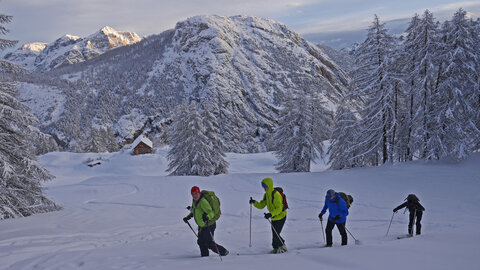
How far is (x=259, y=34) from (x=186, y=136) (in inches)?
6834

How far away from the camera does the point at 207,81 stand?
141750 mm

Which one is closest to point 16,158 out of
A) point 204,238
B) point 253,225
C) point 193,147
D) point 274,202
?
point 204,238

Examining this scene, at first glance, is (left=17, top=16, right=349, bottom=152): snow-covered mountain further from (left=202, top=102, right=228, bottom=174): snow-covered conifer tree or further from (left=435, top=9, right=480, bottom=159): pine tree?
(left=435, top=9, right=480, bottom=159): pine tree

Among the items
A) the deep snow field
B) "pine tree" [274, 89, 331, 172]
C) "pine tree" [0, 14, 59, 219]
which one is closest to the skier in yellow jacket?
the deep snow field

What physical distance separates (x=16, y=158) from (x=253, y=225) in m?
10.5

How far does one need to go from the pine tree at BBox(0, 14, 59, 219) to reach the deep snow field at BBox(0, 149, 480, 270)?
0.77 metres

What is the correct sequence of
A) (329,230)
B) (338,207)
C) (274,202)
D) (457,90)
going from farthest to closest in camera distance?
(457,90) → (329,230) → (338,207) → (274,202)

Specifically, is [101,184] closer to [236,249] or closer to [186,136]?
[186,136]

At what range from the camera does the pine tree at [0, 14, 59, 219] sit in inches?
435

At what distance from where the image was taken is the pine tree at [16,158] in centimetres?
1104

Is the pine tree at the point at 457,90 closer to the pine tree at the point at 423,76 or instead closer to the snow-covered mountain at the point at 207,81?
the pine tree at the point at 423,76

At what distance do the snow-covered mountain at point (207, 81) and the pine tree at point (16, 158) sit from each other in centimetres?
9122

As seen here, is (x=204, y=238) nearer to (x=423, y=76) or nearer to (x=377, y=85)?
(x=377, y=85)

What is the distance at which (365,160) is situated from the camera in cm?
2402
